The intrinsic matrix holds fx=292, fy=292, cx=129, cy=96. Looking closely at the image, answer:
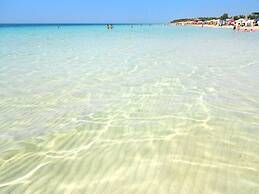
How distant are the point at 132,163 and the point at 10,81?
6.56 m

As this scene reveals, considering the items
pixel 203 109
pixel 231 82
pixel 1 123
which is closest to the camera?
pixel 1 123

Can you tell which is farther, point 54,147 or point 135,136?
point 135,136

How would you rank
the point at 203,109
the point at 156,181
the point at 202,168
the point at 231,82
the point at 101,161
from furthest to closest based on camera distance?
the point at 231,82
the point at 203,109
the point at 101,161
the point at 202,168
the point at 156,181

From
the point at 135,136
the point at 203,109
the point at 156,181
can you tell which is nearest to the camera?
the point at 156,181

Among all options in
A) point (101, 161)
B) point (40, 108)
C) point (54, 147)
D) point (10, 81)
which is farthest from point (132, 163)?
point (10, 81)

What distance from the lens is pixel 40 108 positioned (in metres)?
6.35

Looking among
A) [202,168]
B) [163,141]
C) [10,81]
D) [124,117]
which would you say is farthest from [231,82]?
[10,81]

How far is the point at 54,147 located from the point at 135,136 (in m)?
1.29

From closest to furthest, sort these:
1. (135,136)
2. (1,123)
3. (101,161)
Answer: (101,161)
(135,136)
(1,123)

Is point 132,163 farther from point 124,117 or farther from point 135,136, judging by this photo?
point 124,117

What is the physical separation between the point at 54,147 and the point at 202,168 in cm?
219

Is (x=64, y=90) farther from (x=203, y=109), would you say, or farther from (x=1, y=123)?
(x=203, y=109)

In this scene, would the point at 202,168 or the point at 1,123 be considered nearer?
the point at 202,168

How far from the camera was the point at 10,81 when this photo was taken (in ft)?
29.9
